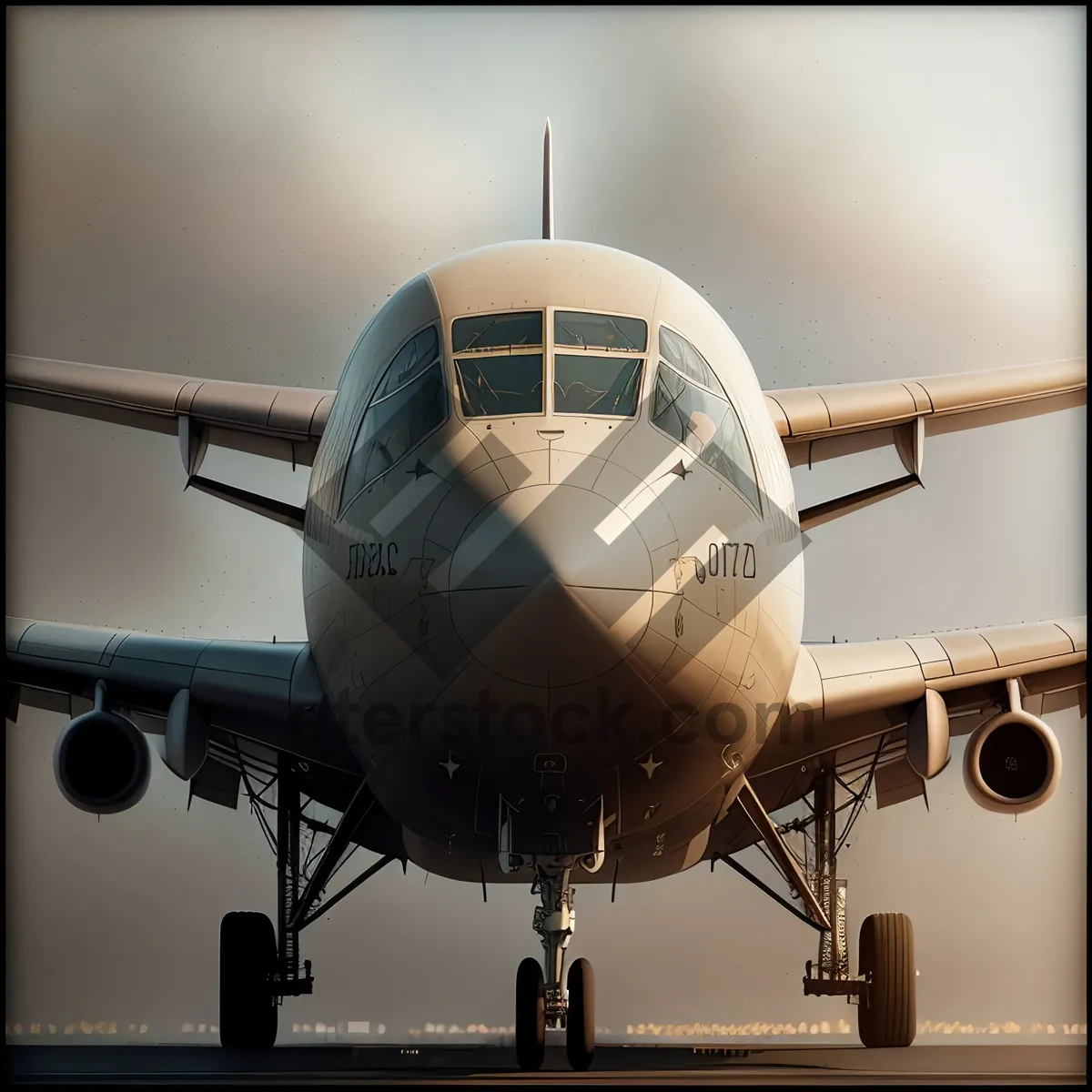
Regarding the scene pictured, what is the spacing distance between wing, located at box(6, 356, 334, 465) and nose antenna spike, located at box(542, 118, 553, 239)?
7.58ft

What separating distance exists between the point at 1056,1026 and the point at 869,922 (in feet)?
A: 11.0

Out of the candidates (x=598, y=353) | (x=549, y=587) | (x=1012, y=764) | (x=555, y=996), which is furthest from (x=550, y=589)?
(x=1012, y=764)

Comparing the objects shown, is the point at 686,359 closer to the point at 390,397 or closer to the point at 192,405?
the point at 390,397

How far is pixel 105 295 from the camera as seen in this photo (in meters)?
12.4

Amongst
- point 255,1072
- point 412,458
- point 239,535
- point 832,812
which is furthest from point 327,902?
point 412,458

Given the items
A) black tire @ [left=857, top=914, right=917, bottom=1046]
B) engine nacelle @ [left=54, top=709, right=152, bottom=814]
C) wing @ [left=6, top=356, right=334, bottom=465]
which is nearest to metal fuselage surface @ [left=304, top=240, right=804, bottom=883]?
engine nacelle @ [left=54, top=709, right=152, bottom=814]

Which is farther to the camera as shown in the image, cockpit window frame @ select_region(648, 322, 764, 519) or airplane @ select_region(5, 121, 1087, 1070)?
cockpit window frame @ select_region(648, 322, 764, 519)

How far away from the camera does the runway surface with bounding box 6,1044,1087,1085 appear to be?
34.3 ft

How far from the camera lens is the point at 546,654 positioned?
328 inches

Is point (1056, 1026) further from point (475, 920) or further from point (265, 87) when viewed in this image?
point (265, 87)

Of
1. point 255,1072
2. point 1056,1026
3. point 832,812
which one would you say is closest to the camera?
point 1056,1026

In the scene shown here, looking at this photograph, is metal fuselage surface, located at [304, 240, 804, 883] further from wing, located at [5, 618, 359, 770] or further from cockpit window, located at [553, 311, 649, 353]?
wing, located at [5, 618, 359, 770]

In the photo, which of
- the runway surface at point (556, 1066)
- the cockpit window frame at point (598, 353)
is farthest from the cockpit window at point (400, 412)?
the runway surface at point (556, 1066)

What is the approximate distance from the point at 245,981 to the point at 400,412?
6098mm
